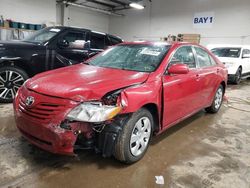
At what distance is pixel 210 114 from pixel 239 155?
1.60m

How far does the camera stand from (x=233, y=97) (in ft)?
19.5

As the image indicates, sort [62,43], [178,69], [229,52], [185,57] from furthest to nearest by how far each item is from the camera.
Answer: [229,52] < [62,43] < [185,57] < [178,69]

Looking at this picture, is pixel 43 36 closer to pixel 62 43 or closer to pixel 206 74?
pixel 62 43

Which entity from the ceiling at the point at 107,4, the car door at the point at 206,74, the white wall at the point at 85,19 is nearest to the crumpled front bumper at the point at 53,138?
the car door at the point at 206,74

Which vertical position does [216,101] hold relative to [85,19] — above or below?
below

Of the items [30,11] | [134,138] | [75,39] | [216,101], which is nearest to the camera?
[134,138]

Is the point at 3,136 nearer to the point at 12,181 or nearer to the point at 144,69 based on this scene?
the point at 12,181

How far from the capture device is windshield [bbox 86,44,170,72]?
264 cm

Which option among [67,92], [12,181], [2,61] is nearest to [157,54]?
[67,92]

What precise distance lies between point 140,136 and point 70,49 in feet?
10.3

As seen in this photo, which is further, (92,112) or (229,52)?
(229,52)

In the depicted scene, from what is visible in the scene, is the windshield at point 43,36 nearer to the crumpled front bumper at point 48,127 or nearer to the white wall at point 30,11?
the crumpled front bumper at point 48,127

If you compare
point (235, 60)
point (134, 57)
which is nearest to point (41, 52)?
point (134, 57)

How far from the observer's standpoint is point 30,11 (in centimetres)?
1131
